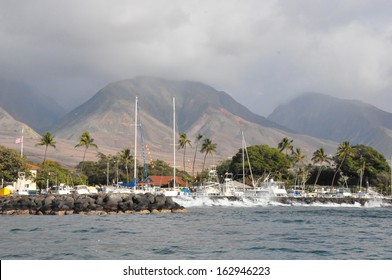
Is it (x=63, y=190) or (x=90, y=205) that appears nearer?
(x=90, y=205)

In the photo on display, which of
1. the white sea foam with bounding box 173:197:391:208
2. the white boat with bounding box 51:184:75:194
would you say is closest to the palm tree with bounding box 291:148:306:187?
the white sea foam with bounding box 173:197:391:208

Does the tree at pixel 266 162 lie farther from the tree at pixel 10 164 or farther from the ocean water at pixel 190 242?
the ocean water at pixel 190 242

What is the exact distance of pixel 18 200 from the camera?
7588 centimetres

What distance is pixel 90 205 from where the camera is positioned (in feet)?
232

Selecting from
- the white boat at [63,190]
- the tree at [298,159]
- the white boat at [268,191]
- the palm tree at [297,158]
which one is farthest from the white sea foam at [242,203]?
the palm tree at [297,158]

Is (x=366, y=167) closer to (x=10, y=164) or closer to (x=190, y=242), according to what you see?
(x=10, y=164)

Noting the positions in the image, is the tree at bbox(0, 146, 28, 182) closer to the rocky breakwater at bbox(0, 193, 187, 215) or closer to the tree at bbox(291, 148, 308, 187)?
the rocky breakwater at bbox(0, 193, 187, 215)

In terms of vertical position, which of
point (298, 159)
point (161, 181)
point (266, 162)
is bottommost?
point (161, 181)

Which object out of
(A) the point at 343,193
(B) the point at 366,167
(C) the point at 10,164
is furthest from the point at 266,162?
(C) the point at 10,164

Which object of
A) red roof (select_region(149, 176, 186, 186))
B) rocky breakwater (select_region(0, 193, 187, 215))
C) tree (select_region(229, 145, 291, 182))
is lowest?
rocky breakwater (select_region(0, 193, 187, 215))

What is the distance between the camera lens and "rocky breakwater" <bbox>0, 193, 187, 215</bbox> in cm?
6969

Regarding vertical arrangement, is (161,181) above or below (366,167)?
below

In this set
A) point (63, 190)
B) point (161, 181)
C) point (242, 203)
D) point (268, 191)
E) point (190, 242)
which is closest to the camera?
point (190, 242)

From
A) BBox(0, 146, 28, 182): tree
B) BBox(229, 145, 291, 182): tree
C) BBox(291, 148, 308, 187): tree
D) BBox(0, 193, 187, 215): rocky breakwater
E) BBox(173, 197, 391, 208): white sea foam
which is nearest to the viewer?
BBox(0, 193, 187, 215): rocky breakwater
